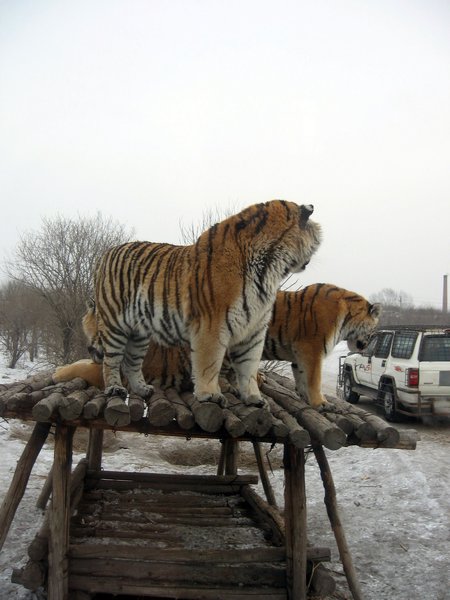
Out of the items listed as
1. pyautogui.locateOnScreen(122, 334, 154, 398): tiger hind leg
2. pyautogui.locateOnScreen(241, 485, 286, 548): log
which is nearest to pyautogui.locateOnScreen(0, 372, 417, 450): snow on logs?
pyautogui.locateOnScreen(122, 334, 154, 398): tiger hind leg

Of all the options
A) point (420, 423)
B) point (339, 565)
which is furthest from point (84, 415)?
point (420, 423)

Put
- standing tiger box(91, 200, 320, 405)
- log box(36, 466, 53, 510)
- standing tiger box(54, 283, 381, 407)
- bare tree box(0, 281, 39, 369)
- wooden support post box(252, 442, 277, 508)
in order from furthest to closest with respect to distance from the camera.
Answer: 1. bare tree box(0, 281, 39, 369)
2. wooden support post box(252, 442, 277, 508)
3. log box(36, 466, 53, 510)
4. standing tiger box(54, 283, 381, 407)
5. standing tiger box(91, 200, 320, 405)

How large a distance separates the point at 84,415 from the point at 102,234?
56.6 ft

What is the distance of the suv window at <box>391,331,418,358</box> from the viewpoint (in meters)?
12.2

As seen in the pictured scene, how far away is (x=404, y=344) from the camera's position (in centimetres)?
1260

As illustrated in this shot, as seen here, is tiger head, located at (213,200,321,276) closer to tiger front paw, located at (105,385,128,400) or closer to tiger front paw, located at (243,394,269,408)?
tiger front paw, located at (243,394,269,408)

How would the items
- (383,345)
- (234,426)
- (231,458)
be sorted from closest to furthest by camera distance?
(234,426)
(231,458)
(383,345)

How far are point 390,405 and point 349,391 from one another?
10.9 ft

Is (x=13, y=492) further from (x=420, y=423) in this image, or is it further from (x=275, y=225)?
(x=420, y=423)

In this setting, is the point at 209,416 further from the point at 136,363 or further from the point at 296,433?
the point at 136,363

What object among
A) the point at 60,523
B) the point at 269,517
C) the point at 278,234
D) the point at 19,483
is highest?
the point at 278,234

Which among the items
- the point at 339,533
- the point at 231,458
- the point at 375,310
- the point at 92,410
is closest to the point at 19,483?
the point at 92,410

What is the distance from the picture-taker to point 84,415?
13.3ft

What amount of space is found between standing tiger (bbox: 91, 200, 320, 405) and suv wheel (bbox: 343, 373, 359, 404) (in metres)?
11.7
